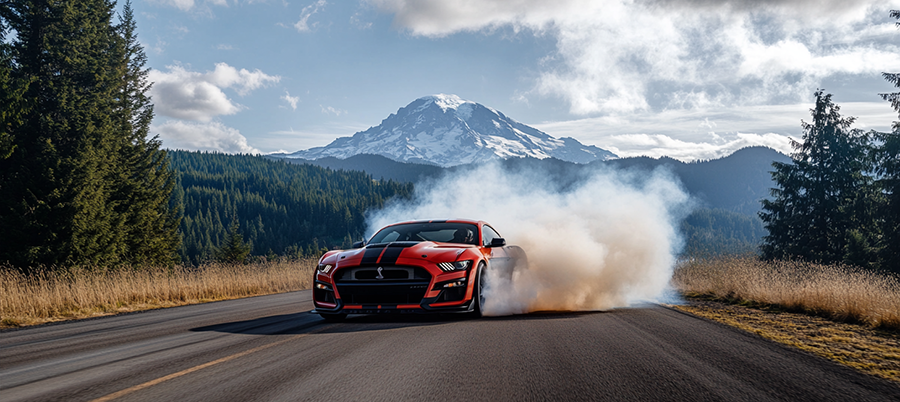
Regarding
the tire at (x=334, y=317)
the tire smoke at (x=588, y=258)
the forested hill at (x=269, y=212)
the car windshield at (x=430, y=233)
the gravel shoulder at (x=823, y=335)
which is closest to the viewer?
the gravel shoulder at (x=823, y=335)

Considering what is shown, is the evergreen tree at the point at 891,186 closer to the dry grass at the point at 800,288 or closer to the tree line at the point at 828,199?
the tree line at the point at 828,199

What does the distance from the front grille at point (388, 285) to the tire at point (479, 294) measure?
0.94 metres

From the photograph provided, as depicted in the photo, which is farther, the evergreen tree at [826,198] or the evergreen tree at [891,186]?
the evergreen tree at [826,198]

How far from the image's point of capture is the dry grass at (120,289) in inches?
420

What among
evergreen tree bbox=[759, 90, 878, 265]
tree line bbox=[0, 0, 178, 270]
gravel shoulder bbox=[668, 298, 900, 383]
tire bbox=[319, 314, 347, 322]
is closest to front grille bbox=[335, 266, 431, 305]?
tire bbox=[319, 314, 347, 322]

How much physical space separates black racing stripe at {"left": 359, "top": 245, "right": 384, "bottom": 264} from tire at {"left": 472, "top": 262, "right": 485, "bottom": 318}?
4.91 ft

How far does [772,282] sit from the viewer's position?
1159 cm

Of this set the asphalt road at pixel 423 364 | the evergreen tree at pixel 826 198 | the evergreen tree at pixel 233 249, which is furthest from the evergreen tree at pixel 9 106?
the evergreen tree at pixel 826 198

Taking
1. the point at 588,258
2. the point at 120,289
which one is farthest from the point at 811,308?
the point at 120,289

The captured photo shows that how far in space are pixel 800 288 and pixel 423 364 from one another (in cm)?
910

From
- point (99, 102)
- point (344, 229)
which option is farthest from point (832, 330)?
point (344, 229)

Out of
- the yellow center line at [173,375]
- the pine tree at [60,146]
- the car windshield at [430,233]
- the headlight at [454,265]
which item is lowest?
the yellow center line at [173,375]

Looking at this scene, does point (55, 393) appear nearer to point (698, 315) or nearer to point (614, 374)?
point (614, 374)

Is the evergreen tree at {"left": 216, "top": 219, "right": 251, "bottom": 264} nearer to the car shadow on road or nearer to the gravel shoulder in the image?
the car shadow on road
